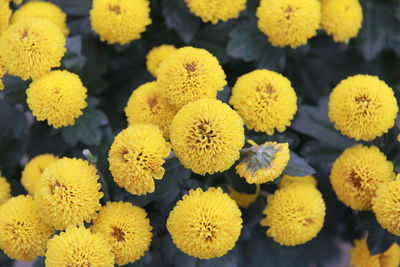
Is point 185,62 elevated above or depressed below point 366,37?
above

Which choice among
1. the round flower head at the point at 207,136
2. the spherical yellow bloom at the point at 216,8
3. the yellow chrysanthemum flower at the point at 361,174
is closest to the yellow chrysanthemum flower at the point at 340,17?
the spherical yellow bloom at the point at 216,8

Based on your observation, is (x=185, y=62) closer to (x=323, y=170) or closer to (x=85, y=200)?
(x=85, y=200)

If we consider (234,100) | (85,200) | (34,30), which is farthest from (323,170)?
(34,30)

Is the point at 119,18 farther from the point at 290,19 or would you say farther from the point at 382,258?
the point at 382,258

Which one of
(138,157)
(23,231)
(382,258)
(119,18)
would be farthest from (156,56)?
(382,258)

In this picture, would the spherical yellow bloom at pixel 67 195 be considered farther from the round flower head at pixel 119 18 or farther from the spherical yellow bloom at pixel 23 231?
the round flower head at pixel 119 18

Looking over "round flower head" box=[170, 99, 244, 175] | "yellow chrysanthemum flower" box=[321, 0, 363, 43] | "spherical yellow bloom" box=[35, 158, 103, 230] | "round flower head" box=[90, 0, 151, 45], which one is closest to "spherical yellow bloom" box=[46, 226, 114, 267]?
"spherical yellow bloom" box=[35, 158, 103, 230]
